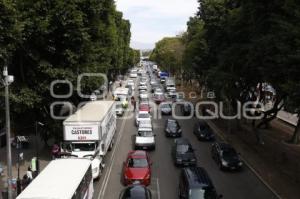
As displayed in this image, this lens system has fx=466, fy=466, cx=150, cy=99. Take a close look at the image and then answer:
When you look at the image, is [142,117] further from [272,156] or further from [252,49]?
[252,49]

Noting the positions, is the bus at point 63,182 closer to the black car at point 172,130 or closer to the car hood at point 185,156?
the car hood at point 185,156

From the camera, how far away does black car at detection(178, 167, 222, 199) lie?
21547 millimetres

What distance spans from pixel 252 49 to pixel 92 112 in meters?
11.2

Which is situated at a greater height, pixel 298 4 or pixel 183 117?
pixel 298 4

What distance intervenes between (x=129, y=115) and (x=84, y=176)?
3409 centimetres

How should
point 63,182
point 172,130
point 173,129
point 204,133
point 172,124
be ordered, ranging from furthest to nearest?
point 172,124 → point 173,129 → point 172,130 → point 204,133 → point 63,182

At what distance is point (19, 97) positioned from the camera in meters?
30.0

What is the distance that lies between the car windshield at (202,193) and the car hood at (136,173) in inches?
212

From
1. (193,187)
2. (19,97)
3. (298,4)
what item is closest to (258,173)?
(193,187)

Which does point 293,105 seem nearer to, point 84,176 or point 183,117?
point 84,176

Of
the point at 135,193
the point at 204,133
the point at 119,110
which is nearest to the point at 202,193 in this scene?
the point at 135,193

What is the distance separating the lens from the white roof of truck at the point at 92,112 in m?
28.5

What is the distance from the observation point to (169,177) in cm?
2908

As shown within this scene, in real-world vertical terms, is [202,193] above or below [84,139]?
below
